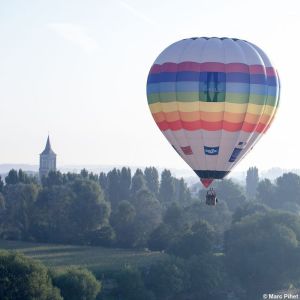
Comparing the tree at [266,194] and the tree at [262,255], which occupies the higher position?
the tree at [266,194]

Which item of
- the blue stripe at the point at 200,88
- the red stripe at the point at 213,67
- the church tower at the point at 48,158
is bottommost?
the blue stripe at the point at 200,88

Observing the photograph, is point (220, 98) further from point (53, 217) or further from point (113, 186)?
point (113, 186)

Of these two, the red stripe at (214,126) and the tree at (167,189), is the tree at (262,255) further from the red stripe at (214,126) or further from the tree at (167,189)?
the tree at (167,189)

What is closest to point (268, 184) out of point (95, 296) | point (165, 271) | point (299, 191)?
point (299, 191)

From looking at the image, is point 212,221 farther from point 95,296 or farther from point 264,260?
point 95,296

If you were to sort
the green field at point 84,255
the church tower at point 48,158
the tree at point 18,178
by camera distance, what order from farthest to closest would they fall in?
the church tower at point 48,158 → the tree at point 18,178 → the green field at point 84,255

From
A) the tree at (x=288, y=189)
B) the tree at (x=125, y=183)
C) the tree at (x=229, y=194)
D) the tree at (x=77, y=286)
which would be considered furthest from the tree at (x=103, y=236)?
the tree at (x=288, y=189)

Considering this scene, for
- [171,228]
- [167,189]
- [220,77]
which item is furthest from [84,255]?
[220,77]
